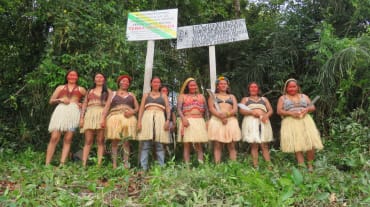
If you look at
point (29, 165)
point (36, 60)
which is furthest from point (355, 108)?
point (36, 60)

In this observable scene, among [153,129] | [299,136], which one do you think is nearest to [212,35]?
[153,129]

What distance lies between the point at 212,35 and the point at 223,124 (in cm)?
138

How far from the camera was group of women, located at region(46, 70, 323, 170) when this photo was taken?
14.7 ft

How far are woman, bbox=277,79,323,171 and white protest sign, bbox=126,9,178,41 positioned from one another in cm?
185

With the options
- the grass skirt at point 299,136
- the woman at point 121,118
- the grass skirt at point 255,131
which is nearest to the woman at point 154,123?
the woman at point 121,118

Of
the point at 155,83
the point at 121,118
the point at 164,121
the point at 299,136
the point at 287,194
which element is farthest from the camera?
the point at 155,83

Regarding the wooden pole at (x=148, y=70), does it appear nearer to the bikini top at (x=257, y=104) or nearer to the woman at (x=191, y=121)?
the woman at (x=191, y=121)

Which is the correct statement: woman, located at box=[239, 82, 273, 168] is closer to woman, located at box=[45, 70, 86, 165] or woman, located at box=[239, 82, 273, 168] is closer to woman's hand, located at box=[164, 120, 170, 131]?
woman's hand, located at box=[164, 120, 170, 131]

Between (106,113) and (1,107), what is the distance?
2.52 metres

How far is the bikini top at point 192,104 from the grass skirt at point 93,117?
1039 mm

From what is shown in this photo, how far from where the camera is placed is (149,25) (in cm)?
521

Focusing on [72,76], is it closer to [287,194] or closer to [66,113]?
[66,113]

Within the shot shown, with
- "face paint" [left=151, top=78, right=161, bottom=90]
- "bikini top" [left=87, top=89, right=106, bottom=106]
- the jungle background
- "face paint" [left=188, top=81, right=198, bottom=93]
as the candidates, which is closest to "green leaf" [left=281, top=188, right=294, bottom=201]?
the jungle background

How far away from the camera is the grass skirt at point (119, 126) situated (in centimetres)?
445
